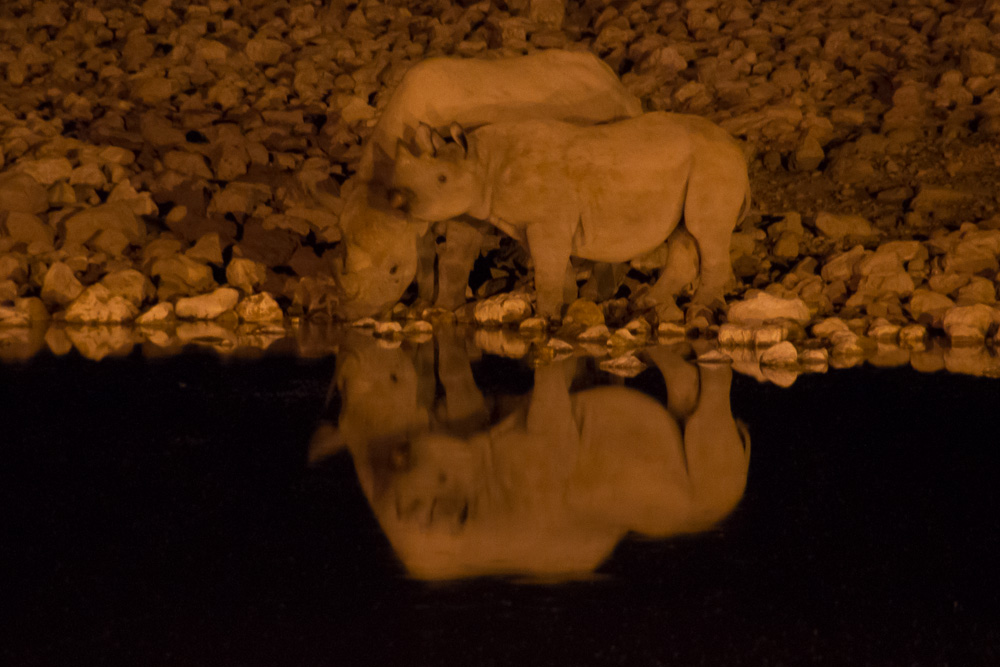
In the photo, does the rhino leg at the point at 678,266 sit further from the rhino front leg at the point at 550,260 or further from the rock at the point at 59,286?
the rock at the point at 59,286

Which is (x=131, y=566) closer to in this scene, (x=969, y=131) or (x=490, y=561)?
(x=490, y=561)

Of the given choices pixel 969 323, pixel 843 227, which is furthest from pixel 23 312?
pixel 969 323

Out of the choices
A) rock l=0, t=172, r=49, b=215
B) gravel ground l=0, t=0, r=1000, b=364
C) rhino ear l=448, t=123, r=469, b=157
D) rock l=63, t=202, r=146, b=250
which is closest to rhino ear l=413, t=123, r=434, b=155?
rhino ear l=448, t=123, r=469, b=157

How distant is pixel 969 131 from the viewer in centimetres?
902

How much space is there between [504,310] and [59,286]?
2716 millimetres

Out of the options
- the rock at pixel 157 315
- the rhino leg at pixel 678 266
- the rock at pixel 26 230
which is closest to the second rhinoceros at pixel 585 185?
the rhino leg at pixel 678 266

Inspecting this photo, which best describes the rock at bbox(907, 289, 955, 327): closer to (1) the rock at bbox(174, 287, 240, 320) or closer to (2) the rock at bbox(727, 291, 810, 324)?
(2) the rock at bbox(727, 291, 810, 324)

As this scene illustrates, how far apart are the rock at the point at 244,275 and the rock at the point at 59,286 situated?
0.91m

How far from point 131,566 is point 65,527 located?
40cm

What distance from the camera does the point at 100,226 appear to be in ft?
26.4

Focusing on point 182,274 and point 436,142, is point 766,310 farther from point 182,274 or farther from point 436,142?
point 182,274

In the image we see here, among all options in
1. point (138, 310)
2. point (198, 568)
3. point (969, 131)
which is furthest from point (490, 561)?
point (969, 131)

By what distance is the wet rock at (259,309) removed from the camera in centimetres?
729

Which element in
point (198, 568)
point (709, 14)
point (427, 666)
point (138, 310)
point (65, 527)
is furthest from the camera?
point (709, 14)
